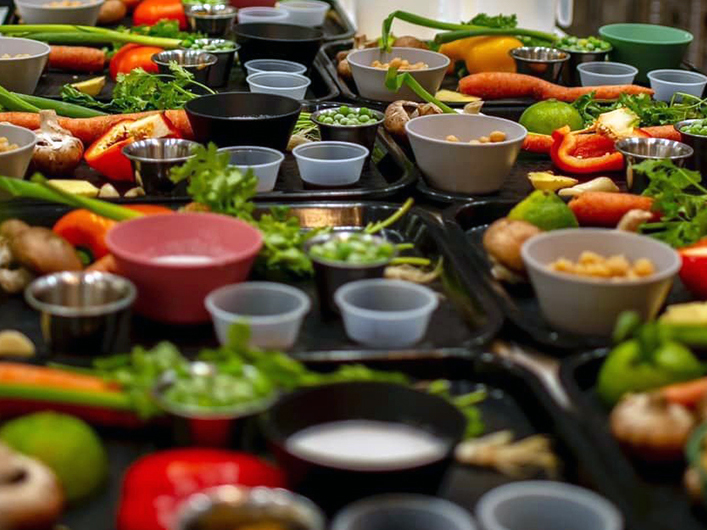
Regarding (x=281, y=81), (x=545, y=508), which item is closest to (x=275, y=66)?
(x=281, y=81)

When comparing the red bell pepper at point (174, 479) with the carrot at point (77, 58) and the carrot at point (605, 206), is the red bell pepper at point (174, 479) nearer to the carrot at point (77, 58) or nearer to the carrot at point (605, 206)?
the carrot at point (605, 206)

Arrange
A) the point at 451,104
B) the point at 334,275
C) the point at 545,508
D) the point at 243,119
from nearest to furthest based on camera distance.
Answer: the point at 545,508 < the point at 334,275 < the point at 243,119 < the point at 451,104

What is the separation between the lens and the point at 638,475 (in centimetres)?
158

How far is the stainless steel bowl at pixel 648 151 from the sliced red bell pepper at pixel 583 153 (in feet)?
0.27

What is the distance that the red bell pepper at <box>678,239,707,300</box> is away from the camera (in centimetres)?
211

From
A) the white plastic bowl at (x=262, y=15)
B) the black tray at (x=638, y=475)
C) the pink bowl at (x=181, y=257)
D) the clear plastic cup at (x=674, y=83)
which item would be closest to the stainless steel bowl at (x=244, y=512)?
the black tray at (x=638, y=475)

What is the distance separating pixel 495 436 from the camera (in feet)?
5.43

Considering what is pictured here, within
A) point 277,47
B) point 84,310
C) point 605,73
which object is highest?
point 84,310

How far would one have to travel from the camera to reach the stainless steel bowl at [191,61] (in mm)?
3553

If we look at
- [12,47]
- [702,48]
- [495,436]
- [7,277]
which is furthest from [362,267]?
[702,48]

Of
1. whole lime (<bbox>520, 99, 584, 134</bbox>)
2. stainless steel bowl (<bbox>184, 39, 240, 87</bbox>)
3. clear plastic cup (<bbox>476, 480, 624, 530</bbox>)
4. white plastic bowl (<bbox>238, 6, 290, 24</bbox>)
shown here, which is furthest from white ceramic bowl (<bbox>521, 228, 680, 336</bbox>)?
white plastic bowl (<bbox>238, 6, 290, 24</bbox>)

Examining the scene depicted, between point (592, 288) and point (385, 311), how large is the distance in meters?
0.33

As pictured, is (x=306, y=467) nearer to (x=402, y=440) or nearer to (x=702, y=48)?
(x=402, y=440)

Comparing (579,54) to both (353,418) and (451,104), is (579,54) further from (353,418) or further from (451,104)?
(353,418)
